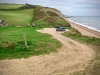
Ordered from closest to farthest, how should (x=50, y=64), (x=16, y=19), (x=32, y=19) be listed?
(x=50, y=64), (x=16, y=19), (x=32, y=19)

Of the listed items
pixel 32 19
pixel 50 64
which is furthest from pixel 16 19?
pixel 50 64

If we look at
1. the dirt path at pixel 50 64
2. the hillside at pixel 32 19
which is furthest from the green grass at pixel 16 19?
the dirt path at pixel 50 64

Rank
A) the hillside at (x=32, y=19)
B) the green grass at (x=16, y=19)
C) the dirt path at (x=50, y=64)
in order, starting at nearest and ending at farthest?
the dirt path at (x=50, y=64), the green grass at (x=16, y=19), the hillside at (x=32, y=19)

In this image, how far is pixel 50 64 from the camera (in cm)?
1920

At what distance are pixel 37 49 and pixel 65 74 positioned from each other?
9001 millimetres

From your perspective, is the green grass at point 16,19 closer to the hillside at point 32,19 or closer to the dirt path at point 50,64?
the hillside at point 32,19

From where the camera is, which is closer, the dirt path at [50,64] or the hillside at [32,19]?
the dirt path at [50,64]

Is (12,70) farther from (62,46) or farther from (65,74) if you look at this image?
(62,46)

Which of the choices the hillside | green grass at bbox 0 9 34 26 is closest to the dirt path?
the hillside

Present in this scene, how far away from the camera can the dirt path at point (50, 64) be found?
17.1m

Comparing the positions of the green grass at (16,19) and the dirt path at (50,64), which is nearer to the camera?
the dirt path at (50,64)

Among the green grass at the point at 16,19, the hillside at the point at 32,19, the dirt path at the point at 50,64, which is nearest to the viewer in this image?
the dirt path at the point at 50,64

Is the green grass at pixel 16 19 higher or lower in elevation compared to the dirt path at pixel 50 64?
higher

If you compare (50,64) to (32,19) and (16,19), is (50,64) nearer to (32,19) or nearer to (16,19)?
(16,19)
